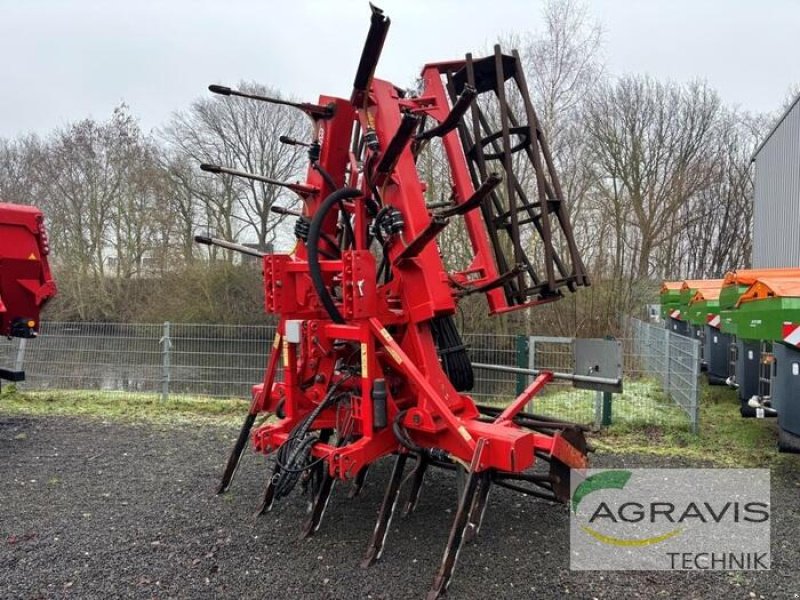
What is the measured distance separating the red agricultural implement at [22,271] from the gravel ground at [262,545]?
205cm

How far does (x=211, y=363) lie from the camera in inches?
337

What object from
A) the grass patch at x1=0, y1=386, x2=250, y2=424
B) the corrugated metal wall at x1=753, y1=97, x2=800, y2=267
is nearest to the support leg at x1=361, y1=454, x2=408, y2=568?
the grass patch at x1=0, y1=386, x2=250, y2=424

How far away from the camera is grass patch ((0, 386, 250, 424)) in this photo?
7.40 meters

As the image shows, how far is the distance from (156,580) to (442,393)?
6.11 feet

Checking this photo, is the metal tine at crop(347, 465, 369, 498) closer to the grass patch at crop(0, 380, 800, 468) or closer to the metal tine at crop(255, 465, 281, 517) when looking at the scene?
the metal tine at crop(255, 465, 281, 517)

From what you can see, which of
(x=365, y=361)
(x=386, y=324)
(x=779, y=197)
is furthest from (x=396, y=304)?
(x=779, y=197)

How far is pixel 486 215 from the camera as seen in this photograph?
4340 millimetres

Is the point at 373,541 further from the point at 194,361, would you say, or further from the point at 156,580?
the point at 194,361

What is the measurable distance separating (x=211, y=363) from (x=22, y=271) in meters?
2.77

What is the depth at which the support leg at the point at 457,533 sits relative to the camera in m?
3.00

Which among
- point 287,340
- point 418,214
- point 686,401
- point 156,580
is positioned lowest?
point 156,580

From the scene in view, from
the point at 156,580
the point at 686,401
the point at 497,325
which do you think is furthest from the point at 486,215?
the point at 497,325

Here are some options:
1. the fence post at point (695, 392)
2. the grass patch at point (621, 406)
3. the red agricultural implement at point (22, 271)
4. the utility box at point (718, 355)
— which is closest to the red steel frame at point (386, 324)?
the fence post at point (695, 392)

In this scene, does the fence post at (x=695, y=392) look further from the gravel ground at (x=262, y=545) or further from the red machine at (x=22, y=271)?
the red machine at (x=22, y=271)
